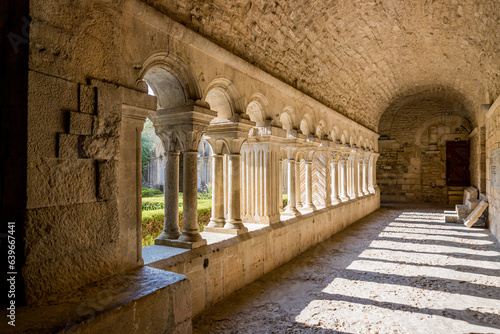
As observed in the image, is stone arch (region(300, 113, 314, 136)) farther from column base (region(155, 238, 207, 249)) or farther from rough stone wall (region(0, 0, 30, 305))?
rough stone wall (region(0, 0, 30, 305))

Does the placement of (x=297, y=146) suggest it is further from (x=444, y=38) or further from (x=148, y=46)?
(x=444, y=38)

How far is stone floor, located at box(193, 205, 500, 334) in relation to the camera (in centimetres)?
282

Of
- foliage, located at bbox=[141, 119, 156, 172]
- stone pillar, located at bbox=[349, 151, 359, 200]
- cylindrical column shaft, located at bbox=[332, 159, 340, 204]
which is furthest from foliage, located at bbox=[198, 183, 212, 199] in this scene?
foliage, located at bbox=[141, 119, 156, 172]

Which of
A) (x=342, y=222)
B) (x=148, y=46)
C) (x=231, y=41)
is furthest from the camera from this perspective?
(x=342, y=222)

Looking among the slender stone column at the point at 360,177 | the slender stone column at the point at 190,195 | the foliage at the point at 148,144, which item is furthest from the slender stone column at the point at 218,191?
the foliage at the point at 148,144

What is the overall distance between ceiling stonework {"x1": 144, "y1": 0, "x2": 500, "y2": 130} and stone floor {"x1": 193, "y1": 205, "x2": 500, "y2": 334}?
107 inches

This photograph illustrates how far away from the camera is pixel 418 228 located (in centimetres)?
773

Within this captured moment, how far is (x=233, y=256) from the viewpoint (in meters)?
3.62

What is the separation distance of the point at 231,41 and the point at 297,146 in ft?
7.78

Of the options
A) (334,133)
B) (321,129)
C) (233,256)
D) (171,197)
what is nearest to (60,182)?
(171,197)

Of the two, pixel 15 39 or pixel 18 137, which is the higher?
pixel 15 39

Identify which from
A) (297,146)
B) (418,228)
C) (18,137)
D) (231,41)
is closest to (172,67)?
(231,41)

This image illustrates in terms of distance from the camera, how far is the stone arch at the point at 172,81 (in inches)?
115

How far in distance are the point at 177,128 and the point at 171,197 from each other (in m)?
0.66
